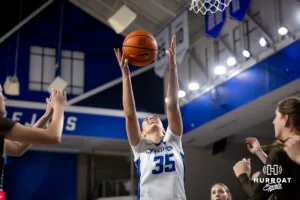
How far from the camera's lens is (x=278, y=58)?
1022 centimetres

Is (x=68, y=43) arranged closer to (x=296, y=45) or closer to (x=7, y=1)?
(x=7, y=1)

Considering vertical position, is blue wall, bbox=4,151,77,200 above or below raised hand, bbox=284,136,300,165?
above

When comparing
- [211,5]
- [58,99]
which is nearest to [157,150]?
[58,99]

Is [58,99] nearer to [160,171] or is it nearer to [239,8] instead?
[160,171]

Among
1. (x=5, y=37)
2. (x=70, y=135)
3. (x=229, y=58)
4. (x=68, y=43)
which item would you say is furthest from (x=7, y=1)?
(x=229, y=58)

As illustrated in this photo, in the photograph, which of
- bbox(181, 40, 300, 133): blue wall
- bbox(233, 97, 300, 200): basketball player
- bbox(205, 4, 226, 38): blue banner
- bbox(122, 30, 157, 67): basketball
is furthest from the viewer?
bbox(205, 4, 226, 38): blue banner

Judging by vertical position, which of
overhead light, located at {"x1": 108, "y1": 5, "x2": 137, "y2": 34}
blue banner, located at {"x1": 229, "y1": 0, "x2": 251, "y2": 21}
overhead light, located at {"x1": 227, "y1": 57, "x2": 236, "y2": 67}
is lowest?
overhead light, located at {"x1": 227, "y1": 57, "x2": 236, "y2": 67}

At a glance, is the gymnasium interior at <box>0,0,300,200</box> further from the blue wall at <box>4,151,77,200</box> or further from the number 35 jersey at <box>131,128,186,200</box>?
the number 35 jersey at <box>131,128,186,200</box>

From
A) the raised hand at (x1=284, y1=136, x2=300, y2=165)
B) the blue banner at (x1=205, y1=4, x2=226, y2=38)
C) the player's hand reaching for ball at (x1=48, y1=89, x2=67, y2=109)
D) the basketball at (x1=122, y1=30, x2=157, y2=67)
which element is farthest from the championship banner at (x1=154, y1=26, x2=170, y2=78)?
the raised hand at (x1=284, y1=136, x2=300, y2=165)

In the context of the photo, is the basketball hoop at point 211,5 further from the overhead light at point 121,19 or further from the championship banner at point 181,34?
the overhead light at point 121,19

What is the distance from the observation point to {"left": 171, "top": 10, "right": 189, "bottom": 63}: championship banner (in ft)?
40.4

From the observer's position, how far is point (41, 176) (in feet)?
48.9

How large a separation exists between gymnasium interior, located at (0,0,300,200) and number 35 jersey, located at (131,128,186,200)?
22.9ft

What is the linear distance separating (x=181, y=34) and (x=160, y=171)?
8.85m
